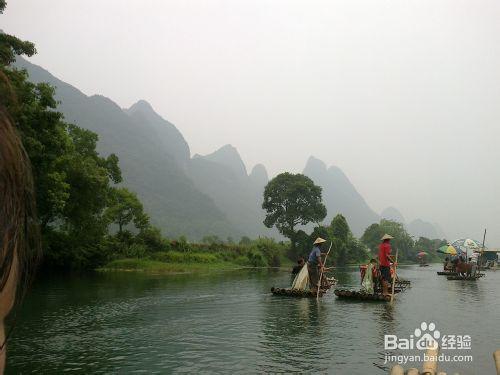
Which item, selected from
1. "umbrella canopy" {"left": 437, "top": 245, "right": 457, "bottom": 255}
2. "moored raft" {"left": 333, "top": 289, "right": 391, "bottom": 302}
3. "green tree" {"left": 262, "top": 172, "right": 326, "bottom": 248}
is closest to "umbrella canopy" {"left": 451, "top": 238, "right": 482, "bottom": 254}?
"umbrella canopy" {"left": 437, "top": 245, "right": 457, "bottom": 255}

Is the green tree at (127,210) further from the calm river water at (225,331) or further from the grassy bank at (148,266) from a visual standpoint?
the calm river water at (225,331)

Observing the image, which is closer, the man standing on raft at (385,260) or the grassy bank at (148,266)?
the man standing on raft at (385,260)

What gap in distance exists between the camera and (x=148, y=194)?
147 m

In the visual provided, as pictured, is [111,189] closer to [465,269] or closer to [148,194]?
[465,269]

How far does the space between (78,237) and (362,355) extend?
3480cm

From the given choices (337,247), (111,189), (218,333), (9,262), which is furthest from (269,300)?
(337,247)

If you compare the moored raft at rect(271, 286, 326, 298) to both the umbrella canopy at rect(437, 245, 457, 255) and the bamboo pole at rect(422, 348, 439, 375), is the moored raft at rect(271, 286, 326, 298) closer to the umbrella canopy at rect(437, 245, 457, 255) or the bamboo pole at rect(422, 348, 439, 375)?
the bamboo pole at rect(422, 348, 439, 375)

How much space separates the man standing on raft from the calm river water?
143 cm

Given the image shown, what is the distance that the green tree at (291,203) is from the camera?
72.8m

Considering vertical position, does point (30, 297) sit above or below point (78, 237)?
below

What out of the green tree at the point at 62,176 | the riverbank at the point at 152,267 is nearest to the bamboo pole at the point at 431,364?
the green tree at the point at 62,176

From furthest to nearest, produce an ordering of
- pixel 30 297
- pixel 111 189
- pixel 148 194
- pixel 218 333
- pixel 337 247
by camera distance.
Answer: pixel 148 194
pixel 337 247
pixel 111 189
pixel 30 297
pixel 218 333

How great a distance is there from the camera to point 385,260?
2302cm

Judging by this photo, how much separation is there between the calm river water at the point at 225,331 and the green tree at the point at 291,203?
4769 cm
